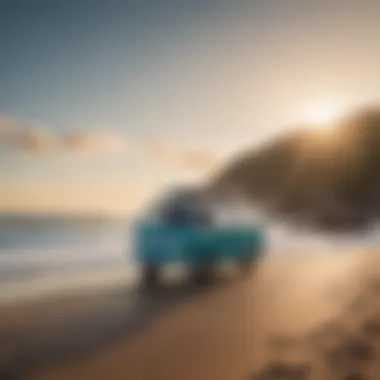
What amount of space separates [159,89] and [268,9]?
0.35 m

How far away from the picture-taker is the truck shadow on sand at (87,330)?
142cm

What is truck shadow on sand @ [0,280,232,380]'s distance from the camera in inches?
56.0

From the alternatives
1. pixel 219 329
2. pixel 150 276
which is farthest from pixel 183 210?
pixel 219 329

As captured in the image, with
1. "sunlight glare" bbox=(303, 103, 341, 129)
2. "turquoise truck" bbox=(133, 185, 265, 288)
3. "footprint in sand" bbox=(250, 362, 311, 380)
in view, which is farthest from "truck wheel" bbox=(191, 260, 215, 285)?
"sunlight glare" bbox=(303, 103, 341, 129)

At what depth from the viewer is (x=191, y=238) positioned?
147cm

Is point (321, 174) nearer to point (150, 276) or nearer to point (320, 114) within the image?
point (320, 114)

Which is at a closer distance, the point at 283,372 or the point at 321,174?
the point at 283,372

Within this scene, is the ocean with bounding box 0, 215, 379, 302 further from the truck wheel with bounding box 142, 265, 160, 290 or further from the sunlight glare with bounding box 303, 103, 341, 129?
the sunlight glare with bounding box 303, 103, 341, 129

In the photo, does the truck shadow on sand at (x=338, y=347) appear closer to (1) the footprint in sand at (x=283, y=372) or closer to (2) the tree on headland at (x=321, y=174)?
(1) the footprint in sand at (x=283, y=372)

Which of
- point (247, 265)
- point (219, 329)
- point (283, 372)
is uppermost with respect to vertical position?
point (247, 265)

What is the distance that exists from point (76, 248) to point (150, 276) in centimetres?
19

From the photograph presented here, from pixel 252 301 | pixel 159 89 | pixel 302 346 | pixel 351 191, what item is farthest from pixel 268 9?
pixel 302 346

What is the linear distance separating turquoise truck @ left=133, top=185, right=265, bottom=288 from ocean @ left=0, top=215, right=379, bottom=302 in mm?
34

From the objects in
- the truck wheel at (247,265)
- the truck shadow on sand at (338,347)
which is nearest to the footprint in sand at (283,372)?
the truck shadow on sand at (338,347)
